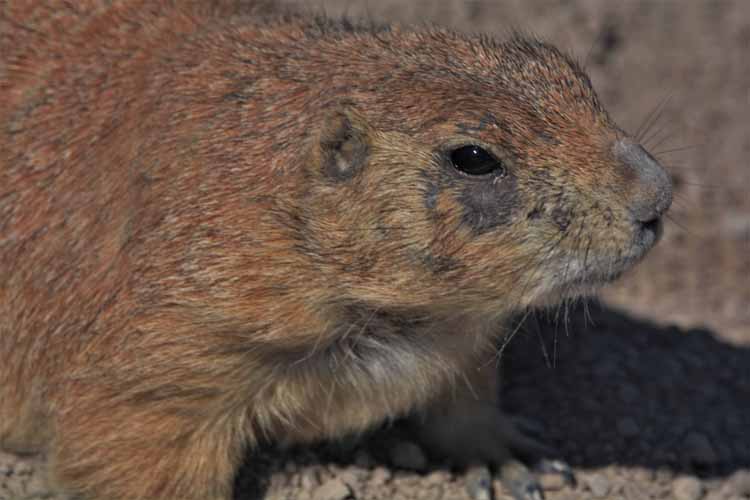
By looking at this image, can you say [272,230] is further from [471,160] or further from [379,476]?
[379,476]

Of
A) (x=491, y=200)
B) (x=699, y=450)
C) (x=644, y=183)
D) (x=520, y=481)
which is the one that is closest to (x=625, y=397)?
(x=699, y=450)

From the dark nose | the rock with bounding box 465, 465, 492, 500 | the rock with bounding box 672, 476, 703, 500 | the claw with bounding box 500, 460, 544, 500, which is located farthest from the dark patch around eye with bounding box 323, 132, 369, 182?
the rock with bounding box 672, 476, 703, 500

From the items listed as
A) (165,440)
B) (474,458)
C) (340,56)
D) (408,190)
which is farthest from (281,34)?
(474,458)

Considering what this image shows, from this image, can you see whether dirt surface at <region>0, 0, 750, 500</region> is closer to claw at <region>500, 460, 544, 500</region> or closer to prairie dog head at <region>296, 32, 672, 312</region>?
claw at <region>500, 460, 544, 500</region>

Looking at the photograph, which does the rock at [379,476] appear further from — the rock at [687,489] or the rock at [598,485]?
the rock at [687,489]

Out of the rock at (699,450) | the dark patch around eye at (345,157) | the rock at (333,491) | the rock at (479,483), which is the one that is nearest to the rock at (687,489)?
the rock at (699,450)

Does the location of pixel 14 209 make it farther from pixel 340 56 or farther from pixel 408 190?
pixel 408 190

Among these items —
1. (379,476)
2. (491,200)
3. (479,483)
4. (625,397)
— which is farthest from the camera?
(625,397)
